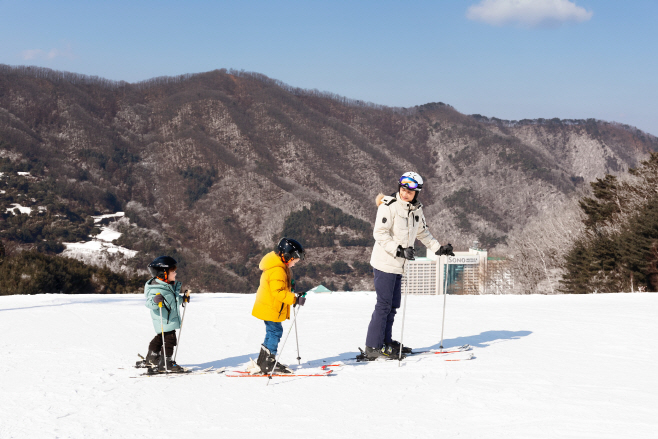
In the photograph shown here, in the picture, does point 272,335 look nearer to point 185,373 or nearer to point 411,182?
point 185,373

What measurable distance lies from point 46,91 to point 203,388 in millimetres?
197424

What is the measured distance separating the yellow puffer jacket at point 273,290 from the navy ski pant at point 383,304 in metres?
1.06

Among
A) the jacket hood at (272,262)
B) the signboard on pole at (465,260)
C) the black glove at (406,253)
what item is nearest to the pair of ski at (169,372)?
the jacket hood at (272,262)

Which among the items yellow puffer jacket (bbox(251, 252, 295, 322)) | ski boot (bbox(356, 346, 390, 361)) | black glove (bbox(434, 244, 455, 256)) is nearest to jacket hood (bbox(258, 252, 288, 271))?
yellow puffer jacket (bbox(251, 252, 295, 322))

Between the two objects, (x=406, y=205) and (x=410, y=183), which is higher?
(x=410, y=183)

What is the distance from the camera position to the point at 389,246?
18.6 ft

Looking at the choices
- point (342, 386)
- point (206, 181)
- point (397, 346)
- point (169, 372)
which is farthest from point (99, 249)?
point (342, 386)

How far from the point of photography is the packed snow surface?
384cm

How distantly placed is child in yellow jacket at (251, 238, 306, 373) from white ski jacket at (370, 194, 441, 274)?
0.93 metres

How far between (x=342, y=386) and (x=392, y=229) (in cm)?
177

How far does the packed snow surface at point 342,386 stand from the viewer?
3.84 metres

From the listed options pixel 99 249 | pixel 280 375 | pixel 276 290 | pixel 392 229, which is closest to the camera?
pixel 276 290

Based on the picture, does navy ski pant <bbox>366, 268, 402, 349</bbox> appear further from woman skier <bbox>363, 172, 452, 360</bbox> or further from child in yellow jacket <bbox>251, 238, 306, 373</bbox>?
child in yellow jacket <bbox>251, 238, 306, 373</bbox>

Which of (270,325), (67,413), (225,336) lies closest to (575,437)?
(270,325)
